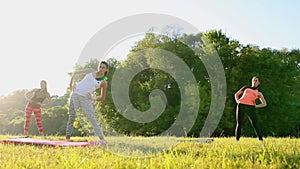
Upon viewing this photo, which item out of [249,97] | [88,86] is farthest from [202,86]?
[88,86]

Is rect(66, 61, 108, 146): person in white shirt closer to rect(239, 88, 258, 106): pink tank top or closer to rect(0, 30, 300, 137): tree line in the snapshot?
rect(239, 88, 258, 106): pink tank top

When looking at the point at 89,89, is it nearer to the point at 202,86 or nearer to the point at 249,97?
the point at 249,97

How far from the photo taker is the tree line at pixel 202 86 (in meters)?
27.1

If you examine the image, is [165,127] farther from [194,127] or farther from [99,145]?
[99,145]

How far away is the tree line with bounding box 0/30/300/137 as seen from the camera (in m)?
27.1

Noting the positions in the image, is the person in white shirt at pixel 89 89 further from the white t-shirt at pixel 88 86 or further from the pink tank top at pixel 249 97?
the pink tank top at pixel 249 97

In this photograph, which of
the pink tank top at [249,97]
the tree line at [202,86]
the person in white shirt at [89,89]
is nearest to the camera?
the person in white shirt at [89,89]

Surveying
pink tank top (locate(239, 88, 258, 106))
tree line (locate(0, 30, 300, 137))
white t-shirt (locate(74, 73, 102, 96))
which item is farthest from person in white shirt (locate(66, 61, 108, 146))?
tree line (locate(0, 30, 300, 137))

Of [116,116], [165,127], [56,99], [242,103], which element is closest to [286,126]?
[165,127]

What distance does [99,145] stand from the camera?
644cm

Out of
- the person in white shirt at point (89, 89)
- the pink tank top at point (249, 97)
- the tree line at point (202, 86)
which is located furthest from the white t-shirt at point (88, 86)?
the tree line at point (202, 86)

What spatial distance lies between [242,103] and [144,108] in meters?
19.9

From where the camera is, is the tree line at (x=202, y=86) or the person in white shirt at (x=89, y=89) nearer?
the person in white shirt at (x=89, y=89)

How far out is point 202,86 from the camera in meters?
28.2
